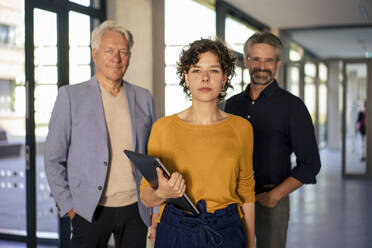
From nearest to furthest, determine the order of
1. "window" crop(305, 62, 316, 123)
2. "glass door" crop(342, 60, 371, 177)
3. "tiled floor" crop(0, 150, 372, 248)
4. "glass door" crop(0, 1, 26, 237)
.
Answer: "glass door" crop(0, 1, 26, 237)
"tiled floor" crop(0, 150, 372, 248)
"glass door" crop(342, 60, 371, 177)
"window" crop(305, 62, 316, 123)

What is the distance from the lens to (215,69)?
1.71 m

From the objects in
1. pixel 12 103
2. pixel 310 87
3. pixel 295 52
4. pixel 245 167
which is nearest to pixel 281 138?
pixel 245 167

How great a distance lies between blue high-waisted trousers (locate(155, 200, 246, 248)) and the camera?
1.65 metres

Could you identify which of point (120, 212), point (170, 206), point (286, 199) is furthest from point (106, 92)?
point (286, 199)

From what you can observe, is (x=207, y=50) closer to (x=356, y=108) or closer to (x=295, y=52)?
(x=356, y=108)

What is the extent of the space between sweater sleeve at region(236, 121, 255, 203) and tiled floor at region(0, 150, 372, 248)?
3.22 metres

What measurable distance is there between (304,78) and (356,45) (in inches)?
90.1

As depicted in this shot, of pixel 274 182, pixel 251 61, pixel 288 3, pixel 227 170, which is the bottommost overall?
pixel 274 182

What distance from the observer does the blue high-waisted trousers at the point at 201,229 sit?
5.42ft

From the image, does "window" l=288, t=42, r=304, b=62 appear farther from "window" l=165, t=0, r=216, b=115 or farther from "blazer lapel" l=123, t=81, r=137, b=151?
"blazer lapel" l=123, t=81, r=137, b=151

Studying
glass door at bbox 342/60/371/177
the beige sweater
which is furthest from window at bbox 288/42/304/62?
the beige sweater

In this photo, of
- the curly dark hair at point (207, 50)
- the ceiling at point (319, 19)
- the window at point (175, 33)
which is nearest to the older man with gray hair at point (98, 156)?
the curly dark hair at point (207, 50)

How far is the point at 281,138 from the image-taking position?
234cm

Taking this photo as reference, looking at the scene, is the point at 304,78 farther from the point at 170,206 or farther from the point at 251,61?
the point at 170,206
